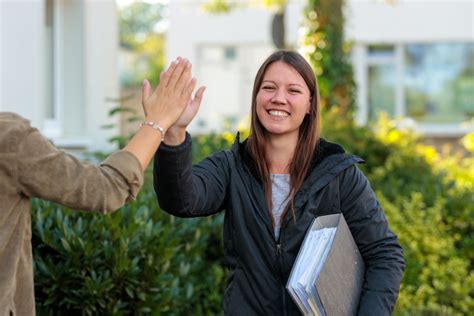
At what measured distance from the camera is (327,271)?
3084mm

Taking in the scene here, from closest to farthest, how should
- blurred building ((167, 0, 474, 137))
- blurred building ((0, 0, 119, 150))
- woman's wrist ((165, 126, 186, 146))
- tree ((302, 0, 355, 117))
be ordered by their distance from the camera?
woman's wrist ((165, 126, 186, 146))
blurred building ((0, 0, 119, 150))
tree ((302, 0, 355, 117))
blurred building ((167, 0, 474, 137))

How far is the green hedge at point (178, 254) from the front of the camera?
15.2 feet

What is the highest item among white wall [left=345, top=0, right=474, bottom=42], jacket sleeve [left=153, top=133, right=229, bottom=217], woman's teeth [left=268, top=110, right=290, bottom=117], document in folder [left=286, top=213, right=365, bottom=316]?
white wall [left=345, top=0, right=474, bottom=42]

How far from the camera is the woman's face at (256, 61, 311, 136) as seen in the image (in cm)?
342

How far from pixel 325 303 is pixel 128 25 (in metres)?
75.2

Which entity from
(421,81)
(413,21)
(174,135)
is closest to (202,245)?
(174,135)

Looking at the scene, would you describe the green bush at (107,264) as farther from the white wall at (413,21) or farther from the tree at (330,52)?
the white wall at (413,21)

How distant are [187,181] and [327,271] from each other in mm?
581

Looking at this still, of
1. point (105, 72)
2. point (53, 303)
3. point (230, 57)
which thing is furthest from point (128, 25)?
point (53, 303)

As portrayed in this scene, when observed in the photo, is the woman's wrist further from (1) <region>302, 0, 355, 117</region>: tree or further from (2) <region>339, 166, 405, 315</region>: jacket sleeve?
(1) <region>302, 0, 355, 117</region>: tree

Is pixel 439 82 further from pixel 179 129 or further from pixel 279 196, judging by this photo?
pixel 179 129

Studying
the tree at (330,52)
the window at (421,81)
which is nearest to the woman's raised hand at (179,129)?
the tree at (330,52)

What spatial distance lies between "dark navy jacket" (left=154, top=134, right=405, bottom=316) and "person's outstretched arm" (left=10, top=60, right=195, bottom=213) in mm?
268

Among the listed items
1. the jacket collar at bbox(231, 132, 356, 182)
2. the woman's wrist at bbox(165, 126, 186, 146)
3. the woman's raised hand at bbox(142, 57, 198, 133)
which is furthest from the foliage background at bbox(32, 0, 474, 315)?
the woman's raised hand at bbox(142, 57, 198, 133)
